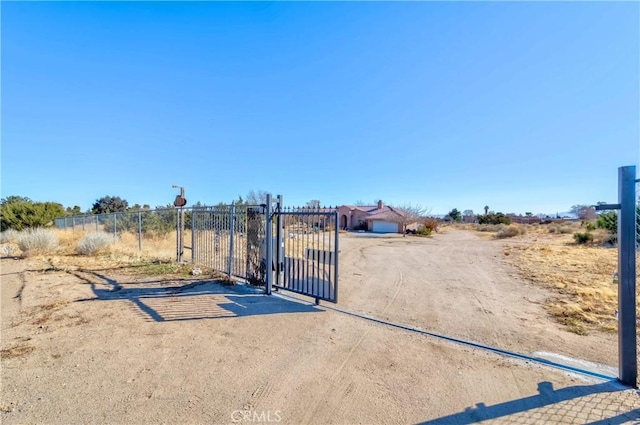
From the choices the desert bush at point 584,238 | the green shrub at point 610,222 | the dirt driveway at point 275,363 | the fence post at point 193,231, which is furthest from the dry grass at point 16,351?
the desert bush at point 584,238

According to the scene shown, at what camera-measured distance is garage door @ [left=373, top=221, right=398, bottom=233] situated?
41781mm

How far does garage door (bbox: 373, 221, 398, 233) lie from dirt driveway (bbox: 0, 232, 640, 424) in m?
35.8

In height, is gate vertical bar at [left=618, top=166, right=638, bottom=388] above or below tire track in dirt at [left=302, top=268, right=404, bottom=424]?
above

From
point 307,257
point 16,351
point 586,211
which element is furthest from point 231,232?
point 586,211

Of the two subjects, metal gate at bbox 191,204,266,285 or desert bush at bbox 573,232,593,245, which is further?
desert bush at bbox 573,232,593,245

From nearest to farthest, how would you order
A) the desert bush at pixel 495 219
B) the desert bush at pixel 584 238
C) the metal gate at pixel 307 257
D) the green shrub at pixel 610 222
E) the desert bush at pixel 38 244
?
the green shrub at pixel 610 222
the metal gate at pixel 307 257
the desert bush at pixel 38 244
the desert bush at pixel 584 238
the desert bush at pixel 495 219

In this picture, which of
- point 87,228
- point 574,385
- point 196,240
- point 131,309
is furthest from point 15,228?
point 574,385

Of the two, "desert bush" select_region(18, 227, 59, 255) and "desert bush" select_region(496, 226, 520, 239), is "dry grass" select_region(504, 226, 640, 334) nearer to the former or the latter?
"desert bush" select_region(18, 227, 59, 255)

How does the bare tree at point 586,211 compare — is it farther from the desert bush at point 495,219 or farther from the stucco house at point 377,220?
the desert bush at point 495,219

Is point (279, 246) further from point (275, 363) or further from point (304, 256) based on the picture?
point (275, 363)

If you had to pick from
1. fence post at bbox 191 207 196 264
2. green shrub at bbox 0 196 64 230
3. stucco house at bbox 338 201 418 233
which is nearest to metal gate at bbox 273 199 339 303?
fence post at bbox 191 207 196 264

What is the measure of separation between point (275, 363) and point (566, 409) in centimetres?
Result: 292

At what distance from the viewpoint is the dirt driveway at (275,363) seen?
267 centimetres

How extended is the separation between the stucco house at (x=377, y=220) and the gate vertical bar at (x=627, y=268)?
35550mm
